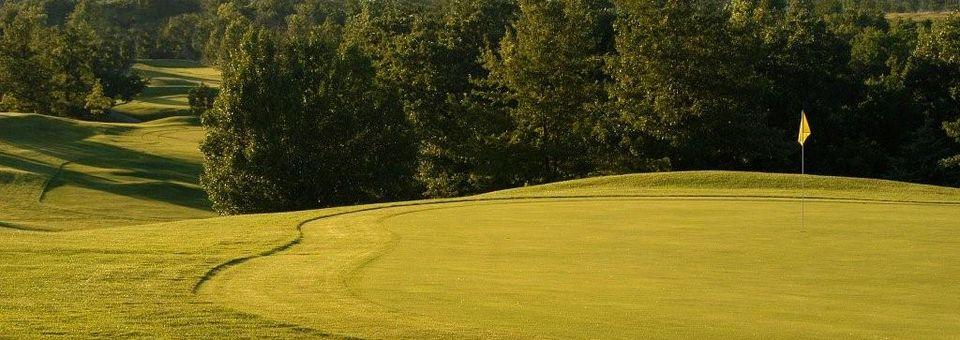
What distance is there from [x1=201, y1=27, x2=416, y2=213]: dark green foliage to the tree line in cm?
7

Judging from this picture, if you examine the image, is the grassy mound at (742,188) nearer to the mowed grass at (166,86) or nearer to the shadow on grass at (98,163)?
the shadow on grass at (98,163)

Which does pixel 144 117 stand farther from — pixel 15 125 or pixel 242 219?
pixel 242 219

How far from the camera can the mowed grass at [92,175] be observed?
46.5m

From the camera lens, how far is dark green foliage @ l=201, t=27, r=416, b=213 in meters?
47.9

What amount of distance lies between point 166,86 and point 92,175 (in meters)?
70.9

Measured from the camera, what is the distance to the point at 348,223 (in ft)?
81.6

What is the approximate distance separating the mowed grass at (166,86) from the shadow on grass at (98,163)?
82.8ft

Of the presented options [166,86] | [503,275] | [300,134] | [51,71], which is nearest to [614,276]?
[503,275]

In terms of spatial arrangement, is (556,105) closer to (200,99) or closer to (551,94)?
(551,94)

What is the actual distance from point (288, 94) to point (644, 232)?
99.4 ft

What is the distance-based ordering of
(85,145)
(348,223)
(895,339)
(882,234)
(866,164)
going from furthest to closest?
(85,145)
(866,164)
(348,223)
(882,234)
(895,339)

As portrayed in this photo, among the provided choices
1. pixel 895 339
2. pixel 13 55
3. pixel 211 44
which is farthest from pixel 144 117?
pixel 895 339

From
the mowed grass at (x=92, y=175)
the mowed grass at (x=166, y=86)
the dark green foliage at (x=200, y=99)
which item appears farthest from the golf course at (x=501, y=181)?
the mowed grass at (x=166, y=86)

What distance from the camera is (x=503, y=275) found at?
16188 mm
